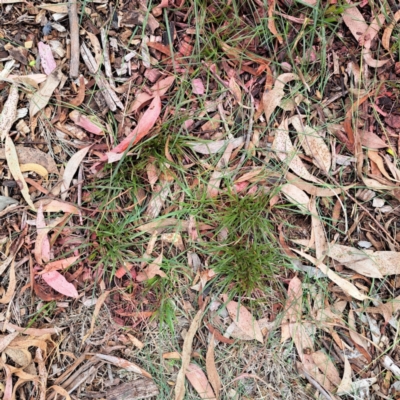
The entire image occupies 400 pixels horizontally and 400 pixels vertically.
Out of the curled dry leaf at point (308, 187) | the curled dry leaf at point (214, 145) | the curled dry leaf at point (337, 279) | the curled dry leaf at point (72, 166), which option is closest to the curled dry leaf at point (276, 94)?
the curled dry leaf at point (214, 145)

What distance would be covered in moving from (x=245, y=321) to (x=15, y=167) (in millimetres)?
1098

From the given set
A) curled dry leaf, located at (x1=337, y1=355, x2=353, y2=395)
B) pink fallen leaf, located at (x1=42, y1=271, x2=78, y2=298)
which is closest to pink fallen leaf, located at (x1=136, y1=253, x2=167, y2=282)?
pink fallen leaf, located at (x1=42, y1=271, x2=78, y2=298)

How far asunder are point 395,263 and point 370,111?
0.62 metres

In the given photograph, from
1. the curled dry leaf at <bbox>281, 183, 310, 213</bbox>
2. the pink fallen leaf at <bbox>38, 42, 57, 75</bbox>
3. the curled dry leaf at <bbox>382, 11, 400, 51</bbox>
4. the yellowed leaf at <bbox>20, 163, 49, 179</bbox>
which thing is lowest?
the curled dry leaf at <bbox>281, 183, 310, 213</bbox>

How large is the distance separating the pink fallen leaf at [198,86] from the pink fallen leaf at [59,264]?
0.81 meters

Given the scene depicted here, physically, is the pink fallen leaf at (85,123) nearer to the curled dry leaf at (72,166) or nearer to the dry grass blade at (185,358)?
the curled dry leaf at (72,166)

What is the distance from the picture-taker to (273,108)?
164cm

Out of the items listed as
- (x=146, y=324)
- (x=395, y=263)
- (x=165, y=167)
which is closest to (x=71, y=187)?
(x=165, y=167)

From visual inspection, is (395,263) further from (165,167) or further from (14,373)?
(14,373)

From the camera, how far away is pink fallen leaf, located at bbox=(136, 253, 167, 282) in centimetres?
164

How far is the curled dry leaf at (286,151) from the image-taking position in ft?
5.46

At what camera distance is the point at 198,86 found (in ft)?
5.40

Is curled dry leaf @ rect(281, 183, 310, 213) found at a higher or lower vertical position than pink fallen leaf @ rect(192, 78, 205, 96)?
lower

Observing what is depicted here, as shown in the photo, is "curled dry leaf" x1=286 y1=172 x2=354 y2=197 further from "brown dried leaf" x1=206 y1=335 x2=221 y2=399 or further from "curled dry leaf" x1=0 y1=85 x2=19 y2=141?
"curled dry leaf" x1=0 y1=85 x2=19 y2=141
